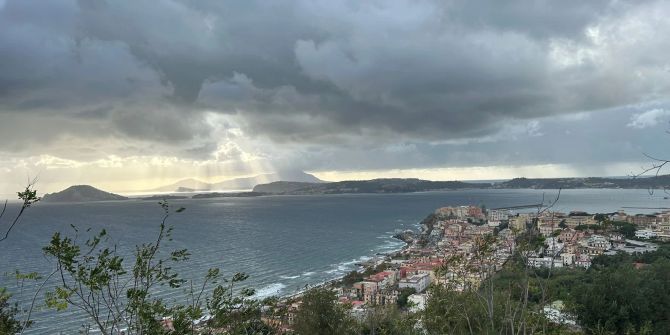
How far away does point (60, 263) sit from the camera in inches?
172

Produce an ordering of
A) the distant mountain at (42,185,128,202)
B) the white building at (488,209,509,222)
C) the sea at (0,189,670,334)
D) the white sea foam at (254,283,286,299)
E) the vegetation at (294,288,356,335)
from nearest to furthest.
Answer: the vegetation at (294,288,356,335) → the sea at (0,189,670,334) → the white sea foam at (254,283,286,299) → the white building at (488,209,509,222) → the distant mountain at (42,185,128,202)

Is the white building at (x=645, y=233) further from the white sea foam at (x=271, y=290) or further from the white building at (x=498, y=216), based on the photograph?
the white sea foam at (x=271, y=290)

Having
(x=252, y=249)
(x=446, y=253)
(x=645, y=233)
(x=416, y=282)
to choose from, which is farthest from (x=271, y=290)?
(x=645, y=233)

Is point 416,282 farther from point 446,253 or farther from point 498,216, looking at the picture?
point 498,216

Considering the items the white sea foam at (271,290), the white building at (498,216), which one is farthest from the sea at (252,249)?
the white building at (498,216)

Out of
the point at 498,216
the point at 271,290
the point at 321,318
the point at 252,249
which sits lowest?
the point at 271,290

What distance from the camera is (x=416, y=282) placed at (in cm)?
2961

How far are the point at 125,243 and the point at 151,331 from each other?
1943 inches

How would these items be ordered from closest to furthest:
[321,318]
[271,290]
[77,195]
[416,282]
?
[321,318], [271,290], [416,282], [77,195]

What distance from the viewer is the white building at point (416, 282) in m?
29.1

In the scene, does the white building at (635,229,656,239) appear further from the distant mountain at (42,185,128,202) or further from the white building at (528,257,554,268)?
the distant mountain at (42,185,128,202)

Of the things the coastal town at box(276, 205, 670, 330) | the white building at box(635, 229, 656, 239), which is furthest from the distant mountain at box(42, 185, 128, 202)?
the white building at box(635, 229, 656, 239)

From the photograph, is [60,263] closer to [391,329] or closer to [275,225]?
[391,329]

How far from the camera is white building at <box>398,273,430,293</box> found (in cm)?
2908
